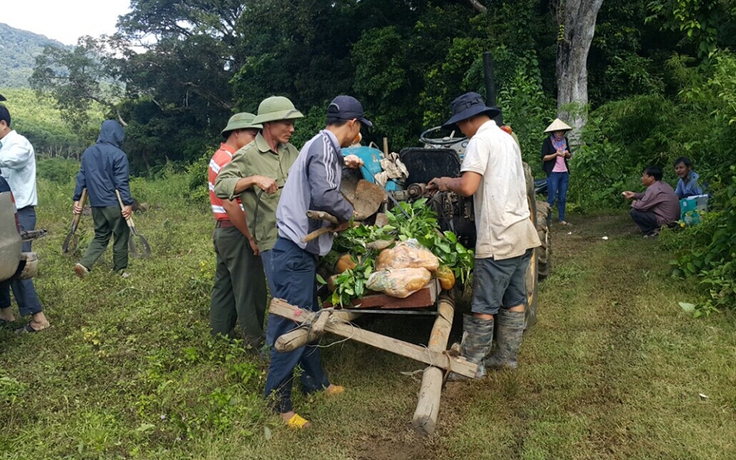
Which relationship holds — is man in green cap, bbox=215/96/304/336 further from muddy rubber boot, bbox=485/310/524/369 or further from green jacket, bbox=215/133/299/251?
muddy rubber boot, bbox=485/310/524/369

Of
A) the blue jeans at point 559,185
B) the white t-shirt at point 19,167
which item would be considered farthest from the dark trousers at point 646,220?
the white t-shirt at point 19,167

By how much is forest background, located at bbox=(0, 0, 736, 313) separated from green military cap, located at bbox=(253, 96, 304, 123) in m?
3.86

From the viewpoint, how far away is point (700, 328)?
4578mm

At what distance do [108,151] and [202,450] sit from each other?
15.9 ft

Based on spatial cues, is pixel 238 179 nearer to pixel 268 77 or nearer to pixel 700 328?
pixel 700 328

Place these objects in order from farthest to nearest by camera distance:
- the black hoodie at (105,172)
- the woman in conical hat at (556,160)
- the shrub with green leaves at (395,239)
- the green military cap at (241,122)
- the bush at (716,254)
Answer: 1. the woman in conical hat at (556,160)
2. the black hoodie at (105,172)
3. the bush at (716,254)
4. the green military cap at (241,122)
5. the shrub with green leaves at (395,239)

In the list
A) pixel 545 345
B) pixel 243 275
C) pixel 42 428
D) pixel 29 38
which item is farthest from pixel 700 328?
pixel 29 38

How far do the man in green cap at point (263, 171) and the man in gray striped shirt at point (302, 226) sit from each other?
1.67ft

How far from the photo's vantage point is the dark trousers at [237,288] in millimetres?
4598

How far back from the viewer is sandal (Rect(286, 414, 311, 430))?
3553 mm

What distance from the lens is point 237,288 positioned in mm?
4648

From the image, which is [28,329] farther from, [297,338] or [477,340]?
[477,340]

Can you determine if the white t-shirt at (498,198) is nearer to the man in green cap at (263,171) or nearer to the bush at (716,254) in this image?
the man in green cap at (263,171)

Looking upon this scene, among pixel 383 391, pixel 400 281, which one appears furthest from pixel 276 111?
pixel 383 391
